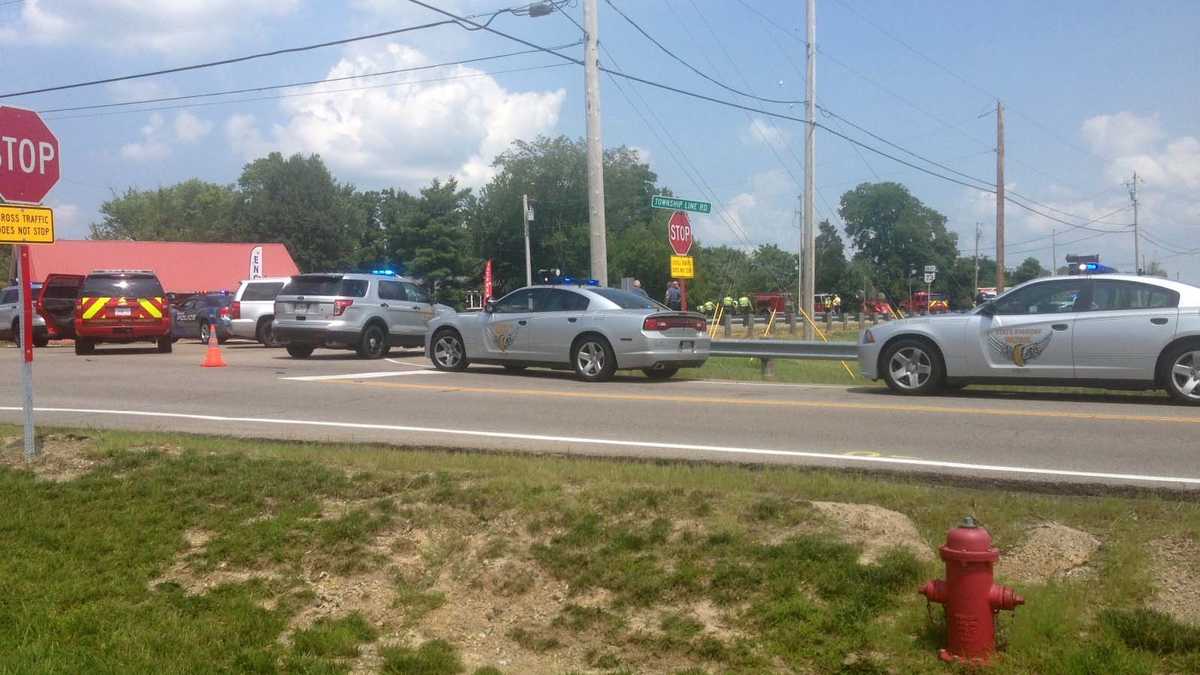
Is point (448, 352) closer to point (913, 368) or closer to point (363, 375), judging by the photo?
point (363, 375)

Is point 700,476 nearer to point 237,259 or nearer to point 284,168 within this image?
point 237,259

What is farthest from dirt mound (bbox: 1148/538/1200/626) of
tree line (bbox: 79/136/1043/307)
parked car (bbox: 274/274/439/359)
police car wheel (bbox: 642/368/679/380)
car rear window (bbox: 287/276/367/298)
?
tree line (bbox: 79/136/1043/307)

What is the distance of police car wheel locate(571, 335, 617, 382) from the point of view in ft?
54.5

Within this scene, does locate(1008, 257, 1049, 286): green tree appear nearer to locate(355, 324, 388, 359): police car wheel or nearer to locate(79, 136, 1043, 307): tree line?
locate(79, 136, 1043, 307): tree line

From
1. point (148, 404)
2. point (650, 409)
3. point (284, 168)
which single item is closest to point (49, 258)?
point (284, 168)

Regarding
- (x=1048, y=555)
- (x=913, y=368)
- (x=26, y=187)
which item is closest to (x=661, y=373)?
(x=913, y=368)

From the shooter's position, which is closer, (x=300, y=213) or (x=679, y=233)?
(x=679, y=233)

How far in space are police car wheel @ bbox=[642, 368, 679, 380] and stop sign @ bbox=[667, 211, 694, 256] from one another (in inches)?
140

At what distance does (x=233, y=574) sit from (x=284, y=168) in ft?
271

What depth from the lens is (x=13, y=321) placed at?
29.0 meters

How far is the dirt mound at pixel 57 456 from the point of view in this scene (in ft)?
27.4

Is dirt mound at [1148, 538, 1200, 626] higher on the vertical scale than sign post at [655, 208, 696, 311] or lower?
lower

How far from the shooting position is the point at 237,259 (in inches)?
2322

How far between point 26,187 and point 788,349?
1225 centimetres
